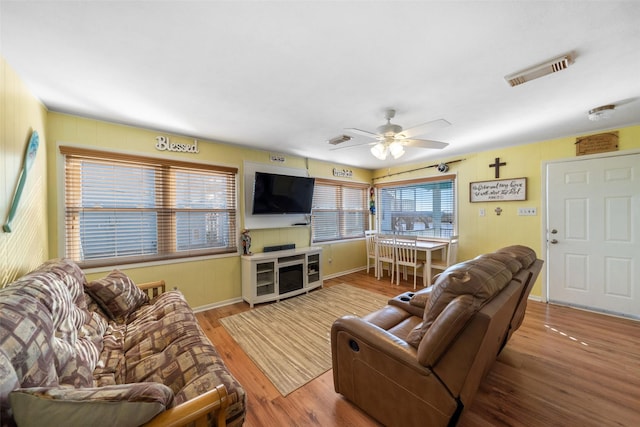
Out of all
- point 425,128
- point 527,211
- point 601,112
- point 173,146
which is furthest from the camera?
point 527,211

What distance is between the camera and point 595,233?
304 centimetres

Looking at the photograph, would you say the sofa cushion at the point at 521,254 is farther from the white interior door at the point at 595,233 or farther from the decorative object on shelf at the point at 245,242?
the decorative object on shelf at the point at 245,242

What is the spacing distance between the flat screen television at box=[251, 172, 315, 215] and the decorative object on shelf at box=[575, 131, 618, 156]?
142 inches

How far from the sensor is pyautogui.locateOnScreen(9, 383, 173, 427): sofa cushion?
→ 736mm

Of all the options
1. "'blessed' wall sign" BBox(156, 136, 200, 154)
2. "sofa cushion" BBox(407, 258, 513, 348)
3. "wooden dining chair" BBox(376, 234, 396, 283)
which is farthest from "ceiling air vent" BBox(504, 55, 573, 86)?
"'blessed' wall sign" BBox(156, 136, 200, 154)

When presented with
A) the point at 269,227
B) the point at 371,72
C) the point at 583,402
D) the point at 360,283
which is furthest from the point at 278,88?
the point at 360,283

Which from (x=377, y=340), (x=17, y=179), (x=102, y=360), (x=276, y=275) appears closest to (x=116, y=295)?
(x=102, y=360)

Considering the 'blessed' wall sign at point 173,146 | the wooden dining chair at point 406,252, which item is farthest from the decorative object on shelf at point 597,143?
the 'blessed' wall sign at point 173,146

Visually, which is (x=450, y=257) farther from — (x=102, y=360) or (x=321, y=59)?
(x=102, y=360)

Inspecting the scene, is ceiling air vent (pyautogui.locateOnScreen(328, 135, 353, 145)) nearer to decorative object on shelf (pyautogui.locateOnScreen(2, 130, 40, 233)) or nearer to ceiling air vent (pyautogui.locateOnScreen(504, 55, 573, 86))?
ceiling air vent (pyautogui.locateOnScreen(504, 55, 573, 86))

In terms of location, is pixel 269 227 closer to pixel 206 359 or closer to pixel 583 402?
pixel 206 359

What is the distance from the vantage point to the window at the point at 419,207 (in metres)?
4.39

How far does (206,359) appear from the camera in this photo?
4.42ft

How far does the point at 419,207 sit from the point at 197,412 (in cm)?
469
